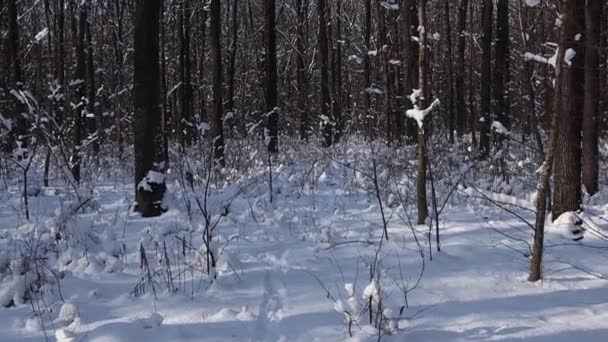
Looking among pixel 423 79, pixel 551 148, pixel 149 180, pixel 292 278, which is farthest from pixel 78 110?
pixel 551 148

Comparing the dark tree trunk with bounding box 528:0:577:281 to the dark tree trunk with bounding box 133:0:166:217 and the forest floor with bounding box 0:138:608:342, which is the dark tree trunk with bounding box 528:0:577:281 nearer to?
the forest floor with bounding box 0:138:608:342

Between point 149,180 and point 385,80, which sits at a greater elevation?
point 385,80

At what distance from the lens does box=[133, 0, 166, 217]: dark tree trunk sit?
21.5 feet

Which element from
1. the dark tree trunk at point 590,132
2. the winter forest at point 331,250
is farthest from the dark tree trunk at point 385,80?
→ the dark tree trunk at point 590,132

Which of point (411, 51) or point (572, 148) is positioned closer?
point (572, 148)

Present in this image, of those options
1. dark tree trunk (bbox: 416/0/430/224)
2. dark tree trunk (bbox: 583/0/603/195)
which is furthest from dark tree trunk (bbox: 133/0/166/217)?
dark tree trunk (bbox: 583/0/603/195)

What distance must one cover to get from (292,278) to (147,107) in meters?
3.41

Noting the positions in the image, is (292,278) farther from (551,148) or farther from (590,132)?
(590,132)

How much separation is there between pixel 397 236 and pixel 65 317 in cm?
314

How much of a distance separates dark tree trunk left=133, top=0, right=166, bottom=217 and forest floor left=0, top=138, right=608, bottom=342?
0.26 m

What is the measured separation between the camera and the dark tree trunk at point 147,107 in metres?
6.56

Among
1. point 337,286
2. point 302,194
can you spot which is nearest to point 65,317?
point 337,286

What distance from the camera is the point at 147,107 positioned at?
6.60 m

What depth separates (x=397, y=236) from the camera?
532 cm
